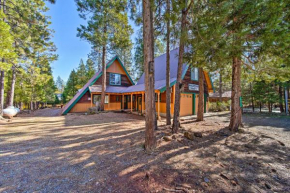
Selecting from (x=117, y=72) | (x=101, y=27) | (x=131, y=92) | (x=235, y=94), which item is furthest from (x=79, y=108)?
(x=235, y=94)

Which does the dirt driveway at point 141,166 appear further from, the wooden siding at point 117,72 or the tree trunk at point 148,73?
the wooden siding at point 117,72

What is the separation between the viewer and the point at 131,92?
12477mm

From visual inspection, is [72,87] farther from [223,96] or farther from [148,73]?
[223,96]

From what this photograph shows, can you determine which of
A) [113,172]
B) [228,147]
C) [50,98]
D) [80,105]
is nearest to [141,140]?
[113,172]

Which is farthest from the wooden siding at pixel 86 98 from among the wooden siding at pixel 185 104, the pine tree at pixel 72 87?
the pine tree at pixel 72 87

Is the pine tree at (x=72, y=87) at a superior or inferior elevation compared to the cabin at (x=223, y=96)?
superior

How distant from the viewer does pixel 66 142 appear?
15.0 feet

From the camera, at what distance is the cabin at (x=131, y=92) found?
40.6ft

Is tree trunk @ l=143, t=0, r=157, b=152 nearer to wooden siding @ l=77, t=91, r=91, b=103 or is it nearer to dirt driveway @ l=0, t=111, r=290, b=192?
dirt driveway @ l=0, t=111, r=290, b=192

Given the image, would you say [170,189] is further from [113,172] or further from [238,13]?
[238,13]

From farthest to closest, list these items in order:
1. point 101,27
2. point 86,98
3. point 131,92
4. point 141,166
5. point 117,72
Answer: point 117,72
point 86,98
point 131,92
point 101,27
point 141,166

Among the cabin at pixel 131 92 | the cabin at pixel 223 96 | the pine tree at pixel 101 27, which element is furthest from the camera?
the cabin at pixel 223 96

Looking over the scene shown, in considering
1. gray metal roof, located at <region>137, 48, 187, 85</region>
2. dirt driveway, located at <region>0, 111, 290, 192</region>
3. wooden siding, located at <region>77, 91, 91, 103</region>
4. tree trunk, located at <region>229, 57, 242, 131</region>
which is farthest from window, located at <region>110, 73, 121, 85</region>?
tree trunk, located at <region>229, 57, 242, 131</region>

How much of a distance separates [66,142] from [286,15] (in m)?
8.14
